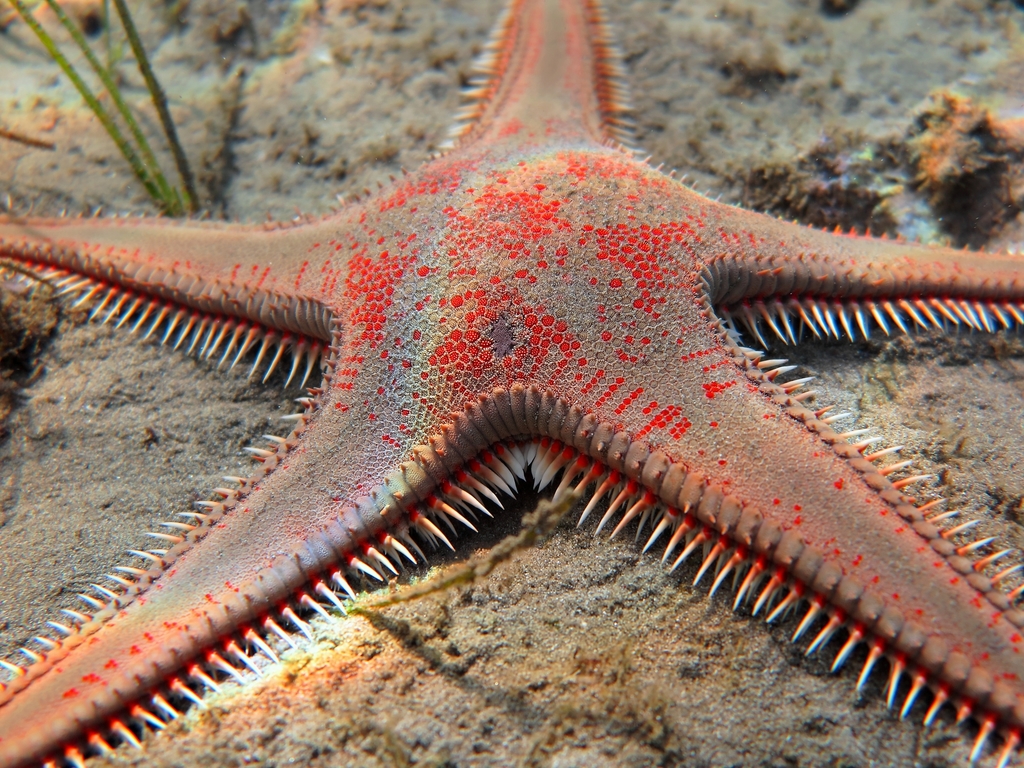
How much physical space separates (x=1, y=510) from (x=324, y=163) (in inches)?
130

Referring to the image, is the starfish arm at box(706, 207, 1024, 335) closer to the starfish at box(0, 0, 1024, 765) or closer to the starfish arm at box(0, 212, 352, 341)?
the starfish at box(0, 0, 1024, 765)

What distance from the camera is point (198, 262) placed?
3982 mm

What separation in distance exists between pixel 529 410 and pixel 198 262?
93.6 inches

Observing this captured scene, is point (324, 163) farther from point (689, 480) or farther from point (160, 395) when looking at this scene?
point (689, 480)

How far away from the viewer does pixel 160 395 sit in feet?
13.8

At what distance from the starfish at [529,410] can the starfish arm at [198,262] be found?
2cm

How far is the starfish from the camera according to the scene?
2.71 metres

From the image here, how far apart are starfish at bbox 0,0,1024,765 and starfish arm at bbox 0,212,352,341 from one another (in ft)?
0.06

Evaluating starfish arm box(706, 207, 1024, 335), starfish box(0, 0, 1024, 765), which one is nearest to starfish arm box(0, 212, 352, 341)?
starfish box(0, 0, 1024, 765)

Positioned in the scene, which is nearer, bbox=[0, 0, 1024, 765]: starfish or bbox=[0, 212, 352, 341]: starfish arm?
bbox=[0, 0, 1024, 765]: starfish

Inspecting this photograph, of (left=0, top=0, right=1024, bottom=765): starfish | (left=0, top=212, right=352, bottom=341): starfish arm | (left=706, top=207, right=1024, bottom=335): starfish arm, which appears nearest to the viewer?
(left=0, top=0, right=1024, bottom=765): starfish

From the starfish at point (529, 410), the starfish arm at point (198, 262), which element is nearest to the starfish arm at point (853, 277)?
the starfish at point (529, 410)

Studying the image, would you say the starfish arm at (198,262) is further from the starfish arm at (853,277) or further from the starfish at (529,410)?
the starfish arm at (853,277)

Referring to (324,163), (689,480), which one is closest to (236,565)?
(689,480)
